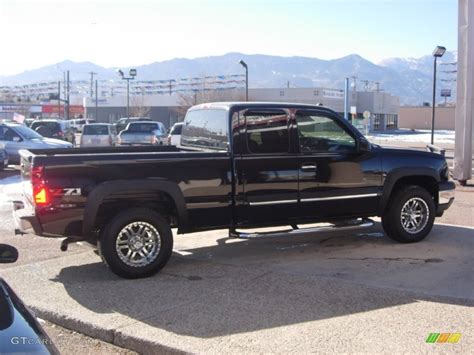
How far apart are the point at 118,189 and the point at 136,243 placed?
655mm

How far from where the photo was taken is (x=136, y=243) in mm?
6461

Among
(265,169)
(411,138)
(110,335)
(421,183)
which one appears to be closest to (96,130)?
(421,183)

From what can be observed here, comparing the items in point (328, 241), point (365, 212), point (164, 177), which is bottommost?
point (328, 241)

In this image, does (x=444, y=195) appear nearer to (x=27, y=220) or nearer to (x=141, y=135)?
(x=27, y=220)

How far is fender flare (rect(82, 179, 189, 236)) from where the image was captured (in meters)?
6.17

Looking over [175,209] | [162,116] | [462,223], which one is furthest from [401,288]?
[162,116]

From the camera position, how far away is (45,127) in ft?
94.3

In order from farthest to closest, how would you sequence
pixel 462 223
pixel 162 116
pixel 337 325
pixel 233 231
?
1. pixel 162 116
2. pixel 462 223
3. pixel 233 231
4. pixel 337 325

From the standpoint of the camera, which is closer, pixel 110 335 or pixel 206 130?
pixel 110 335

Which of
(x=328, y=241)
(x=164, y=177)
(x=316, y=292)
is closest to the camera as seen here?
(x=316, y=292)

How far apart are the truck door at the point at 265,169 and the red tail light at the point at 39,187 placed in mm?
2166

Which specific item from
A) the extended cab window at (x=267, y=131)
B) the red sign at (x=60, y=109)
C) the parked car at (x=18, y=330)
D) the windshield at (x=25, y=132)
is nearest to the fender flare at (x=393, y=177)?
the extended cab window at (x=267, y=131)

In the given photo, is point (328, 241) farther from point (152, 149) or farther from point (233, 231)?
point (152, 149)

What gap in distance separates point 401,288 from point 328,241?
Result: 2.48 meters
